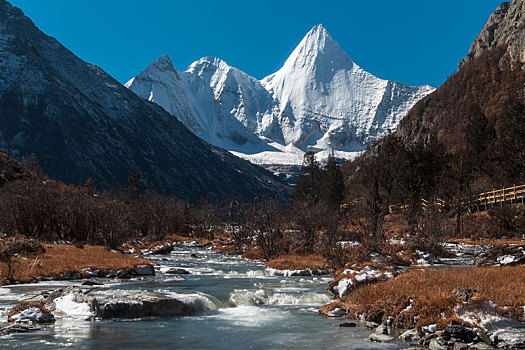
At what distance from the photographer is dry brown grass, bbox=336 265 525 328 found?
1402 cm

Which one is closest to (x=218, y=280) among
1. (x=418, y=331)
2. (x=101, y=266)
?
(x=101, y=266)

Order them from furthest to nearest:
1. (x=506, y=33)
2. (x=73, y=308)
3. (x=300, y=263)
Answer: (x=506, y=33), (x=300, y=263), (x=73, y=308)

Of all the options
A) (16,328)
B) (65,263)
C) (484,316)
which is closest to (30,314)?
(16,328)

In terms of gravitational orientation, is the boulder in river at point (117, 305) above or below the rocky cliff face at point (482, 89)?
below

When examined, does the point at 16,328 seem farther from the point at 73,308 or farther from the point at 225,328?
the point at 225,328

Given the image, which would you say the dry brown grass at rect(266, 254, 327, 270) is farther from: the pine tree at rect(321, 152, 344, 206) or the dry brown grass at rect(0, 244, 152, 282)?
the pine tree at rect(321, 152, 344, 206)

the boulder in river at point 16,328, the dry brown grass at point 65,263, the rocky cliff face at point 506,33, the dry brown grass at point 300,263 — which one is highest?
the rocky cliff face at point 506,33

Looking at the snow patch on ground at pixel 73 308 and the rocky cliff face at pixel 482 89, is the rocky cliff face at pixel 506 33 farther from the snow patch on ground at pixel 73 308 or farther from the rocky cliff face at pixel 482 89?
the snow patch on ground at pixel 73 308

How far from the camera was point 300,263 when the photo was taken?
121 ft

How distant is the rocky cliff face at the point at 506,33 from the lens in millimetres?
138875

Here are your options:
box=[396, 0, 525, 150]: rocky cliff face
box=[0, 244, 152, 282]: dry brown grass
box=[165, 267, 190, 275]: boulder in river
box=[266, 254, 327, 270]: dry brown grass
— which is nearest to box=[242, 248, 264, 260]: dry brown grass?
box=[266, 254, 327, 270]: dry brown grass

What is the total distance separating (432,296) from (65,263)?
1000 inches

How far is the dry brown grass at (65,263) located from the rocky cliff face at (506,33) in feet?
444

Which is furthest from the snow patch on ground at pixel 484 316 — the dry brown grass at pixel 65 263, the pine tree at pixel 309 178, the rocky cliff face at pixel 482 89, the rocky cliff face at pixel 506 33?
the rocky cliff face at pixel 506 33
